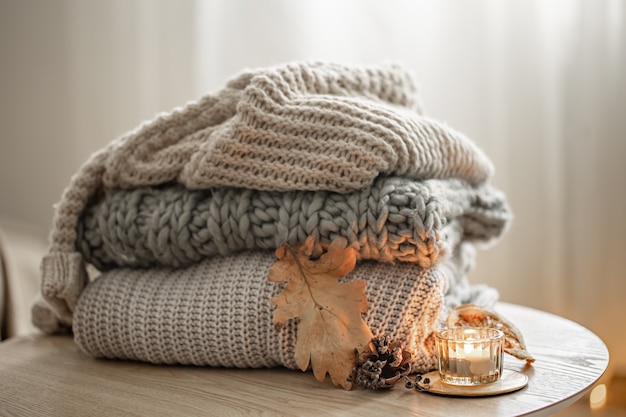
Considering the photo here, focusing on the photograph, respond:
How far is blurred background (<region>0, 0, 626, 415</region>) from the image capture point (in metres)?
1.13

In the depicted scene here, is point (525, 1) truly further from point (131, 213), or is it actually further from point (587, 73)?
point (131, 213)

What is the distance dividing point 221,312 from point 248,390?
0.31ft

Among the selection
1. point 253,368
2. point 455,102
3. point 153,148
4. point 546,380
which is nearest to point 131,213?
point 153,148

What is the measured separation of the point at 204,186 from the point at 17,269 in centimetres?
64

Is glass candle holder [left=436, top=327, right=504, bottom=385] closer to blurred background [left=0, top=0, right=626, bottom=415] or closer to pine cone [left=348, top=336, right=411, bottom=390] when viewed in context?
pine cone [left=348, top=336, right=411, bottom=390]

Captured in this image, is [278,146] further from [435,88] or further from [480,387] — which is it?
[435,88]

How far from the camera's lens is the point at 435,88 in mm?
1242

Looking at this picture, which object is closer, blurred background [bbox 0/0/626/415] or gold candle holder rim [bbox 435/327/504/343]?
gold candle holder rim [bbox 435/327/504/343]

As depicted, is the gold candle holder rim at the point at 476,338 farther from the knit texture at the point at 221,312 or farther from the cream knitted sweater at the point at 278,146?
the cream knitted sweater at the point at 278,146

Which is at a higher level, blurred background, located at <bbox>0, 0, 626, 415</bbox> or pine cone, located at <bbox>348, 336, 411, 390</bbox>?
blurred background, located at <bbox>0, 0, 626, 415</bbox>

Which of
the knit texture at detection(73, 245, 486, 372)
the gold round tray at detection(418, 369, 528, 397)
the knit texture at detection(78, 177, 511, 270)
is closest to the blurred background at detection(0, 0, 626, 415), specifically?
the knit texture at detection(78, 177, 511, 270)

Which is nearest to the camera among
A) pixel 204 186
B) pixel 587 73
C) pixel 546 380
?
pixel 546 380

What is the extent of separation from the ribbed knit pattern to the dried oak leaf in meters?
0.02

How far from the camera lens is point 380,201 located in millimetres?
651
